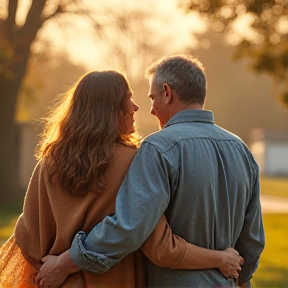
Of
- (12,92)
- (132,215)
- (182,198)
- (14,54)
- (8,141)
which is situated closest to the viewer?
(132,215)

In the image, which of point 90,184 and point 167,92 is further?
point 167,92

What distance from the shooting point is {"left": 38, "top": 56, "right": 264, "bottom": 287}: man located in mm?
3201

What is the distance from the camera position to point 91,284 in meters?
3.37

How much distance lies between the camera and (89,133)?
3.39 metres

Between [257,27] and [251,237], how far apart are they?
577 inches

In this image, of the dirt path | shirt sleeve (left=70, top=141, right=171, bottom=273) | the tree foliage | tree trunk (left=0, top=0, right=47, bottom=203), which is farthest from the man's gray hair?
the dirt path

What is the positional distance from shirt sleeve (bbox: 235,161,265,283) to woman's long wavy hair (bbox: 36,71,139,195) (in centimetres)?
59

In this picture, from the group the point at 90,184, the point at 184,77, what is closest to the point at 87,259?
the point at 90,184

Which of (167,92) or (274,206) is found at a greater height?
(167,92)

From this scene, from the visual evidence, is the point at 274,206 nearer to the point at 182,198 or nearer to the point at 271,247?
the point at 271,247

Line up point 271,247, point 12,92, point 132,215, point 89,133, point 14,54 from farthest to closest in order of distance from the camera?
point 12,92, point 14,54, point 271,247, point 89,133, point 132,215

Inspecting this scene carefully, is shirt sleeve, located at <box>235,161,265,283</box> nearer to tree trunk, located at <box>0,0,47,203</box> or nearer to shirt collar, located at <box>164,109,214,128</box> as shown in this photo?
shirt collar, located at <box>164,109,214,128</box>

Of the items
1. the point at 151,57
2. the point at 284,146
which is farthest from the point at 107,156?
the point at 284,146

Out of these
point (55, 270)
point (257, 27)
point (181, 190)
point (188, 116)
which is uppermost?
point (257, 27)
